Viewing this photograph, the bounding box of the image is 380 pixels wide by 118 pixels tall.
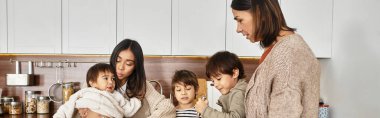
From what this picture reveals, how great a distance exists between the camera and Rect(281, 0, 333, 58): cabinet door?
8.34 feet

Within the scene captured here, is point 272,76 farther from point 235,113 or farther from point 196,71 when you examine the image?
point 196,71

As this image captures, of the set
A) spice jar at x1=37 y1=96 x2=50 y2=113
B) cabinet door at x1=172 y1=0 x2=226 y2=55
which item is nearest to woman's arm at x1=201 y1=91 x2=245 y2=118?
cabinet door at x1=172 y1=0 x2=226 y2=55

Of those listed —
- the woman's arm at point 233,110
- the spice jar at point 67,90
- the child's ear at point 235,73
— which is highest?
the child's ear at point 235,73

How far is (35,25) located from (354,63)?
1.87m

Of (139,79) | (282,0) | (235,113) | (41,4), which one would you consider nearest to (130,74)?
(139,79)

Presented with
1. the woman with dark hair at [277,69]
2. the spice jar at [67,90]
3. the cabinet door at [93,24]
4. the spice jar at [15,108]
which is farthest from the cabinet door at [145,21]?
the woman with dark hair at [277,69]

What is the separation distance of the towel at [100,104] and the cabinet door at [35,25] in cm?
86

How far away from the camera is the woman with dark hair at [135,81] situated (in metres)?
1.85

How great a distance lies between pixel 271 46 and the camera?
3.95ft

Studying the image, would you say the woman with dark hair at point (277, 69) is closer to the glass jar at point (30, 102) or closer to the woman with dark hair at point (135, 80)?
the woman with dark hair at point (135, 80)

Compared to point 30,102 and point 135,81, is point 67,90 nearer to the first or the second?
point 30,102

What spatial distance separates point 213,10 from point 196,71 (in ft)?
1.74

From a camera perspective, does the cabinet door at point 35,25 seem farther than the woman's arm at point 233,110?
Yes

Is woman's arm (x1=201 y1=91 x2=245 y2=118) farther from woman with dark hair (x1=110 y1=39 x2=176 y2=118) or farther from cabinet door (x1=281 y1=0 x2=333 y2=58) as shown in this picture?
cabinet door (x1=281 y1=0 x2=333 y2=58)
